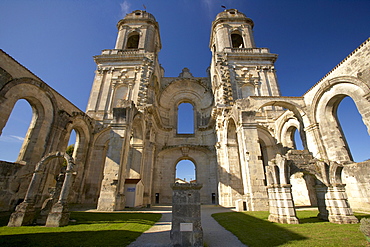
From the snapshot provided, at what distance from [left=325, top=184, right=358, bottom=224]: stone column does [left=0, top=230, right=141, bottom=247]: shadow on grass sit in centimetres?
673

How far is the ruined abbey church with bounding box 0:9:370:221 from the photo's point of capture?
898 centimetres

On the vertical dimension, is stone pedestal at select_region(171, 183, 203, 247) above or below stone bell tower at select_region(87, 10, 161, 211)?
below

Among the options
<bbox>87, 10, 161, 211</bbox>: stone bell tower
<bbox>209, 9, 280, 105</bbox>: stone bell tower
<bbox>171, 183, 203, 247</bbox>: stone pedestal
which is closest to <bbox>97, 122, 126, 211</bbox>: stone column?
<bbox>87, 10, 161, 211</bbox>: stone bell tower

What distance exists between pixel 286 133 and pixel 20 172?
19.5 metres

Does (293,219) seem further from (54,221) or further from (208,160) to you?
(208,160)

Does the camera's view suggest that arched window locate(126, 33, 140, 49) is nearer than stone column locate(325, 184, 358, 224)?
No

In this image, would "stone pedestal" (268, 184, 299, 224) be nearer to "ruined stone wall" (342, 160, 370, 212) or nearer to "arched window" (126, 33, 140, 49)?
"ruined stone wall" (342, 160, 370, 212)

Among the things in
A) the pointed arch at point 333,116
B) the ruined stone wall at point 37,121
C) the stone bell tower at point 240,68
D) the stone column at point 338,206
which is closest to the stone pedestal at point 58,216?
the ruined stone wall at point 37,121

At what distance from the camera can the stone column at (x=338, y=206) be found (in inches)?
239

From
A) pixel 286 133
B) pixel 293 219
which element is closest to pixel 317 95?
pixel 286 133

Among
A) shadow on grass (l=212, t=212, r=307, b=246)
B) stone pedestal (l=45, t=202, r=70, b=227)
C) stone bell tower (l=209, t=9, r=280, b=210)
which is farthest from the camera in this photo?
stone bell tower (l=209, t=9, r=280, b=210)

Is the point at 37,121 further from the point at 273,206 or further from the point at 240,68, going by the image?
the point at 240,68

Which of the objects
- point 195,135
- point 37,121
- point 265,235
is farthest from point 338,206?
point 37,121

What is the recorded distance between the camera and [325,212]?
6.72m
